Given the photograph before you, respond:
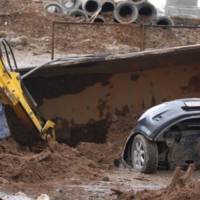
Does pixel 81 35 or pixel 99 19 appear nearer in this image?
pixel 81 35

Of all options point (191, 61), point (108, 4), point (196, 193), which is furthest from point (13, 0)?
point (196, 193)

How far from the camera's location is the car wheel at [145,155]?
361 inches

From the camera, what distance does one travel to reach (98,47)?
24703 millimetres

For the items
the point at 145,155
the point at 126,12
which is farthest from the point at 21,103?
the point at 126,12

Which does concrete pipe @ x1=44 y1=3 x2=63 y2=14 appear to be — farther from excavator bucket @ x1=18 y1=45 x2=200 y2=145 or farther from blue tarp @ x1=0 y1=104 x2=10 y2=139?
blue tarp @ x1=0 y1=104 x2=10 y2=139

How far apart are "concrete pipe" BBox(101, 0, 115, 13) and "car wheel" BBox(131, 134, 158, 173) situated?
60.7 feet

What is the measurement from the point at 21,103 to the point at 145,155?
1781 mm

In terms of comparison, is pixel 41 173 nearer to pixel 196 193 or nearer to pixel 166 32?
pixel 196 193

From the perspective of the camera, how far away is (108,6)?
91.7ft

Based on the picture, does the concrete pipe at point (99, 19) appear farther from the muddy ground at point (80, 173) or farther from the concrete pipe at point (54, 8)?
the muddy ground at point (80, 173)

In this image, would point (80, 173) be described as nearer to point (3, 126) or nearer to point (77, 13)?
point (3, 126)

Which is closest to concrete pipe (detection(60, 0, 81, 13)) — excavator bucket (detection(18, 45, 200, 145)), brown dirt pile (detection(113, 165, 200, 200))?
excavator bucket (detection(18, 45, 200, 145))

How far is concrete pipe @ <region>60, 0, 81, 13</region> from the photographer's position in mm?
29172

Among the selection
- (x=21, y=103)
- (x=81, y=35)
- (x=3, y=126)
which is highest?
(x=21, y=103)
